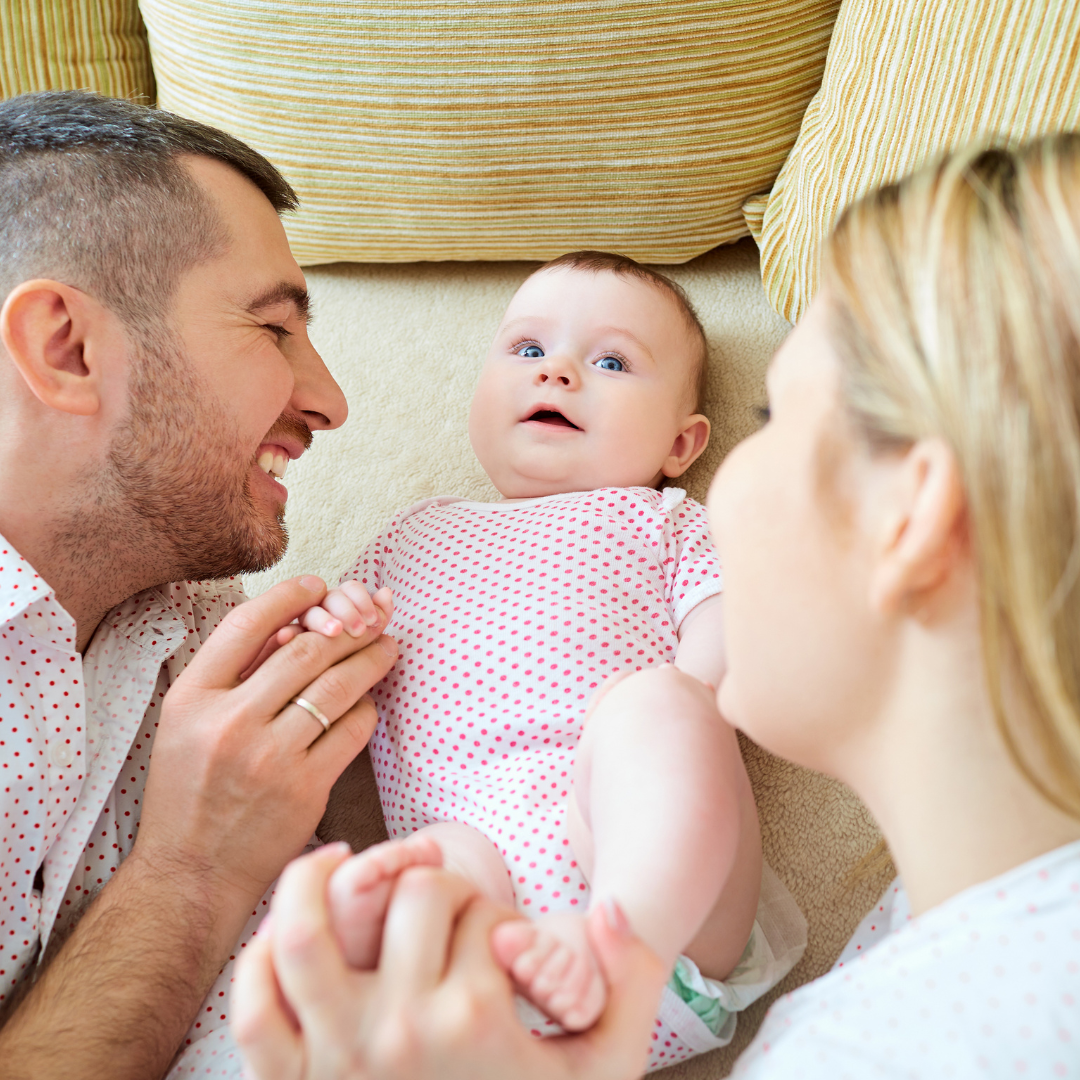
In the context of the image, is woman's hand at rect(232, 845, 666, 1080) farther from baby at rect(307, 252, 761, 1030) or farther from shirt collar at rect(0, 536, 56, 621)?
shirt collar at rect(0, 536, 56, 621)

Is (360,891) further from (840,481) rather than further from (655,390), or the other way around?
(655,390)

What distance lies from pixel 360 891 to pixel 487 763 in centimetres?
41

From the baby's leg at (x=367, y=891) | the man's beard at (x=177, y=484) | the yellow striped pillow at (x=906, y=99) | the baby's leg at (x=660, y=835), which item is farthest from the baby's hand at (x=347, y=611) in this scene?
the yellow striped pillow at (x=906, y=99)

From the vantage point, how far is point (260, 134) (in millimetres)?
1482

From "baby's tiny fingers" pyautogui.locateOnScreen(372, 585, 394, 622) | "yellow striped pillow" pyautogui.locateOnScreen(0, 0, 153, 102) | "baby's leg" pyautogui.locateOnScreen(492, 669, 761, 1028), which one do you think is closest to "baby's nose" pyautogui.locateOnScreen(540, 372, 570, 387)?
"baby's tiny fingers" pyautogui.locateOnScreen(372, 585, 394, 622)

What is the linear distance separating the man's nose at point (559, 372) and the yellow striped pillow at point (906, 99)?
0.34 meters

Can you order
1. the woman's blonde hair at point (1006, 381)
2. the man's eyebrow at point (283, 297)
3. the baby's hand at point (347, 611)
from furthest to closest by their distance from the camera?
the man's eyebrow at point (283, 297) < the baby's hand at point (347, 611) < the woman's blonde hair at point (1006, 381)

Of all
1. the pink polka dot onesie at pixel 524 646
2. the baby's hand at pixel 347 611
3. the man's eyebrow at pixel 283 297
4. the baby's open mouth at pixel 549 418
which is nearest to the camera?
the pink polka dot onesie at pixel 524 646

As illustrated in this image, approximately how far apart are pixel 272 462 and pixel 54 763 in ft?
1.48

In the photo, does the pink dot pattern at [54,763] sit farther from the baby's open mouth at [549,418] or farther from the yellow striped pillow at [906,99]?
the yellow striped pillow at [906,99]

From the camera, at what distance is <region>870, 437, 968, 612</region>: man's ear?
21.2 inches

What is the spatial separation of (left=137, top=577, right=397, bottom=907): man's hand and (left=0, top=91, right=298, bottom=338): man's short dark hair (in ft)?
1.27

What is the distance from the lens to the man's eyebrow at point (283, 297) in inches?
45.4

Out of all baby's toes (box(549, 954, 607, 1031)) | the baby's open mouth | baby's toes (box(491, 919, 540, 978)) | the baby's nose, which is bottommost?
the baby's open mouth
